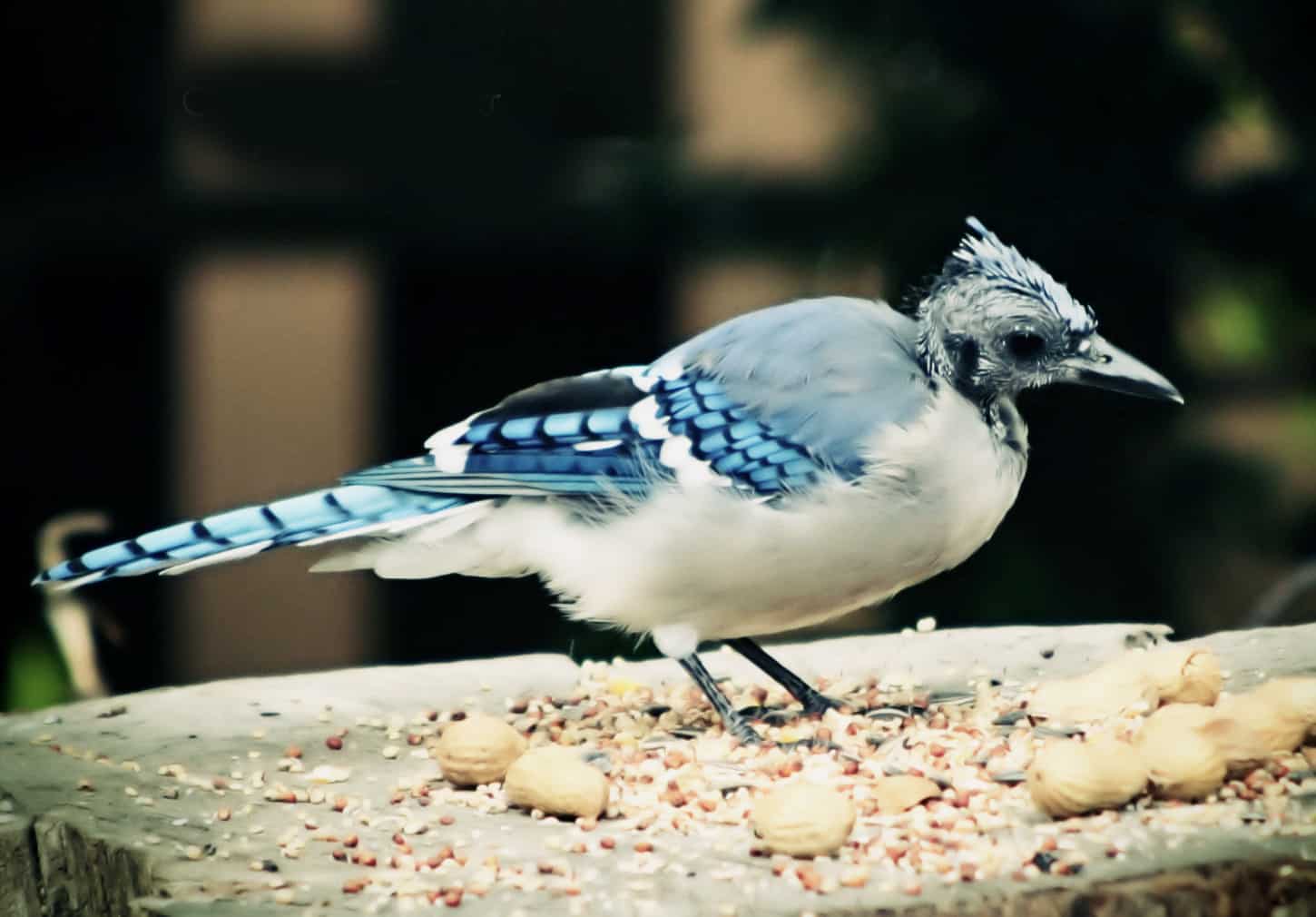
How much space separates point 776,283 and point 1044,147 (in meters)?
0.34

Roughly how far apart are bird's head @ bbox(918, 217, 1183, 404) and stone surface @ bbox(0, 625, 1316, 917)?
1.18ft

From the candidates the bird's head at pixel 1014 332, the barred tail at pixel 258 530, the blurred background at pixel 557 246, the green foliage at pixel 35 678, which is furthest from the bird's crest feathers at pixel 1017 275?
the green foliage at pixel 35 678

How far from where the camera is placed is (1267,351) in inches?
100

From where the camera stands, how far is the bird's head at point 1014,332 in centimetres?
180

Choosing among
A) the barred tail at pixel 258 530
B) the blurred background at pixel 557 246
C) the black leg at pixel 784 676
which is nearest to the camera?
the barred tail at pixel 258 530

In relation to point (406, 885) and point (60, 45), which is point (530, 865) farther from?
point (60, 45)

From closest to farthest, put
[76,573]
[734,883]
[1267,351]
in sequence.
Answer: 1. [734,883]
2. [76,573]
3. [1267,351]

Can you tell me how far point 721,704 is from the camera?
6.21ft

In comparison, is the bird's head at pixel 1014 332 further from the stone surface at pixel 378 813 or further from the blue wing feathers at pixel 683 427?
the stone surface at pixel 378 813

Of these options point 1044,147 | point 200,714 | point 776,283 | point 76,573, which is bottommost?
point 200,714

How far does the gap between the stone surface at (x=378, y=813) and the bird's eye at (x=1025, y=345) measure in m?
0.39

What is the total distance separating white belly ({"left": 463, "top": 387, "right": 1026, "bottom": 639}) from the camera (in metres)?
1.80

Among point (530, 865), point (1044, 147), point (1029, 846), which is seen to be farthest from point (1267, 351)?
point (530, 865)

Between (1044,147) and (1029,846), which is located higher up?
(1044,147)
